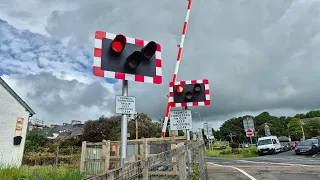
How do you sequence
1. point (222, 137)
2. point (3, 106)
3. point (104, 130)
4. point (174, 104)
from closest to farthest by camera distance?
point (174, 104) < point (3, 106) < point (104, 130) < point (222, 137)

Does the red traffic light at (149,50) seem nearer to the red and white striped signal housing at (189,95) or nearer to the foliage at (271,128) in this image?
the red and white striped signal housing at (189,95)

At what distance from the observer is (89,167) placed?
9133 millimetres

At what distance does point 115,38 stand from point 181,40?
13.0ft

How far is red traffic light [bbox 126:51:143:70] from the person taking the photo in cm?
346

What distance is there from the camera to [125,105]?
3.36 meters

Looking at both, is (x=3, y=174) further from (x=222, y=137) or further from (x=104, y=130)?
(x=222, y=137)

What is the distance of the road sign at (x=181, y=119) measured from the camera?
6.17 meters

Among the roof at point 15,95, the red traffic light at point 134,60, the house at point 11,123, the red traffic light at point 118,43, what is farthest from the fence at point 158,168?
the roof at point 15,95

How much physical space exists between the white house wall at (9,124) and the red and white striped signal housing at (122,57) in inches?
566

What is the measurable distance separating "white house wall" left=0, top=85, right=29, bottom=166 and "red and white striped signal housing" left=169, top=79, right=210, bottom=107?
12.8 metres

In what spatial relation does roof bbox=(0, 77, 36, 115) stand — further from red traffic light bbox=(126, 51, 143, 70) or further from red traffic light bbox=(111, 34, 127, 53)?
red traffic light bbox=(126, 51, 143, 70)

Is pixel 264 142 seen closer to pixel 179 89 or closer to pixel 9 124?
pixel 179 89

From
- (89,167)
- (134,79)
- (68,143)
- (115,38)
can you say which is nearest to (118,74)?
(134,79)

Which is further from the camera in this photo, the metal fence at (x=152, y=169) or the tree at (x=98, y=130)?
the tree at (x=98, y=130)
